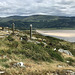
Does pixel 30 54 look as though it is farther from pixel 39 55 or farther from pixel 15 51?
pixel 15 51

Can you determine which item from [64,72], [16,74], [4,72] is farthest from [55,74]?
[4,72]

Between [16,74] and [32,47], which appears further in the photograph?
[32,47]

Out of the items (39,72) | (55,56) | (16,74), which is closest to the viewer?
(16,74)

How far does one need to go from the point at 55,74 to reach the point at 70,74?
96 cm

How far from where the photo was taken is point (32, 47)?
13.6 m

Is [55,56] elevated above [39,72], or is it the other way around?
[39,72]

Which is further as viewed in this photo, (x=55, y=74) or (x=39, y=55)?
(x=39, y=55)

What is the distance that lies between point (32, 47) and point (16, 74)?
A: 7165 millimetres

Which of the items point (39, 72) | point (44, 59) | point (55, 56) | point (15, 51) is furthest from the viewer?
point (55, 56)

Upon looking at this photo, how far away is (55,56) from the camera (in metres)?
13.1

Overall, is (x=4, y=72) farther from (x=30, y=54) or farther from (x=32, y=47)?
(x=32, y=47)

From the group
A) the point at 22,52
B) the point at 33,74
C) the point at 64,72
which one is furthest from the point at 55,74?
the point at 22,52

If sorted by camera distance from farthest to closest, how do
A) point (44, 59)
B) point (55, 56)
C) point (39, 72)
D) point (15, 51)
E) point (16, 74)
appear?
point (55, 56) < point (15, 51) < point (44, 59) < point (39, 72) < point (16, 74)

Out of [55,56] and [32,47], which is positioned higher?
[32,47]
